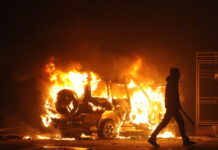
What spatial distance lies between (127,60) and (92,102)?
5878 millimetres

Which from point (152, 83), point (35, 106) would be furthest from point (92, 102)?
point (35, 106)

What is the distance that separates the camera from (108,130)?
14219mm

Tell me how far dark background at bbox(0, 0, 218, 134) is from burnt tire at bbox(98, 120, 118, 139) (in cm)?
598

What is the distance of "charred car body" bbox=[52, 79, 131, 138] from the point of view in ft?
45.2

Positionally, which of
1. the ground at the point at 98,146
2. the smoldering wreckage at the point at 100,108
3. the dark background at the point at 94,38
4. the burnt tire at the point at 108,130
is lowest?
the ground at the point at 98,146

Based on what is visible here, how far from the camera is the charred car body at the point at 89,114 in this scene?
13781 millimetres

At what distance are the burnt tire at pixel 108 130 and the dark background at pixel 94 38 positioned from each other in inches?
235

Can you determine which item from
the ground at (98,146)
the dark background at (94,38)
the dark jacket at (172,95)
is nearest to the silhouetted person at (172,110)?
the dark jacket at (172,95)

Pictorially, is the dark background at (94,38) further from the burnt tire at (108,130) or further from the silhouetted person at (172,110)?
the silhouetted person at (172,110)

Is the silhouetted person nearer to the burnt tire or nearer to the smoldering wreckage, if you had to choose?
the burnt tire

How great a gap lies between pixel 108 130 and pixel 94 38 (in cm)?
790

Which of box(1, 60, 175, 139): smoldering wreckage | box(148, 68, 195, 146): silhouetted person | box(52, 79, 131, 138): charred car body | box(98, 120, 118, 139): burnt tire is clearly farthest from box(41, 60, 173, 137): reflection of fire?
box(148, 68, 195, 146): silhouetted person

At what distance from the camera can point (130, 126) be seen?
14898 millimetres

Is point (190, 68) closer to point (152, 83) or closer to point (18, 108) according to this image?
point (152, 83)
